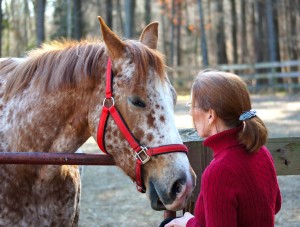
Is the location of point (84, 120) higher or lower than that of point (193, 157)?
higher

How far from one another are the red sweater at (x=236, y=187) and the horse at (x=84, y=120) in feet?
1.67

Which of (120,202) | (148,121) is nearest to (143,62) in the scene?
(148,121)

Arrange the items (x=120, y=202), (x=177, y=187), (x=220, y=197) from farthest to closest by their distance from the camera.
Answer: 1. (x=120, y=202)
2. (x=177, y=187)
3. (x=220, y=197)

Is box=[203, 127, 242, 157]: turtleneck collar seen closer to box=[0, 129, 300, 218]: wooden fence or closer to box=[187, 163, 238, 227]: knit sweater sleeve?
box=[187, 163, 238, 227]: knit sweater sleeve

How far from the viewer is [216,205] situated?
2.12 metres

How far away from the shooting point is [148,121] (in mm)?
2912

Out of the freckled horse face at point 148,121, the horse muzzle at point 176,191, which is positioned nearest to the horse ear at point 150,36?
the freckled horse face at point 148,121

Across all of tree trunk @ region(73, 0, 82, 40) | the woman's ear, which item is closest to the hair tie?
the woman's ear

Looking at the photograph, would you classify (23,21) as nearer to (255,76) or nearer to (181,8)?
(181,8)

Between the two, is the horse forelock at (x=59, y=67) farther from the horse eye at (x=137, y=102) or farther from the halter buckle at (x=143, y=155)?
the halter buckle at (x=143, y=155)

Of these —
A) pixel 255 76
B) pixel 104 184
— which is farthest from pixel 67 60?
pixel 255 76

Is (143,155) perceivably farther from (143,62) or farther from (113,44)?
(113,44)

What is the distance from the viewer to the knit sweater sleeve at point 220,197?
2113mm

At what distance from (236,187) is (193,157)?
1092mm
